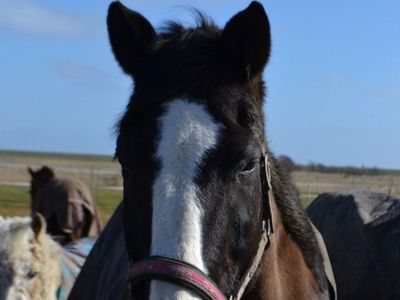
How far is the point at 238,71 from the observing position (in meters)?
3.07

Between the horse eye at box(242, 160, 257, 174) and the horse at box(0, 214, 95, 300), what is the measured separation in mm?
2949

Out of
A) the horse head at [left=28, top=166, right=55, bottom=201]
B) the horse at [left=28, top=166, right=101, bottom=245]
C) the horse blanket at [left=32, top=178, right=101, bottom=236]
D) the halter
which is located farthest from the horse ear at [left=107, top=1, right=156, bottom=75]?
the horse head at [left=28, top=166, right=55, bottom=201]

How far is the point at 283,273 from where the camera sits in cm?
345

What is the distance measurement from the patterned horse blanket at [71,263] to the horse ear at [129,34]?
2957mm

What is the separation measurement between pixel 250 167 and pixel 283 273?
0.79 m

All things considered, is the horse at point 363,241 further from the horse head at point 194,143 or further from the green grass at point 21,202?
the green grass at point 21,202

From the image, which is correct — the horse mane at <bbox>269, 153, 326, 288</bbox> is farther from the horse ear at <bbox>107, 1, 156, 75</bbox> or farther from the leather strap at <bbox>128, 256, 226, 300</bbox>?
the leather strap at <bbox>128, 256, 226, 300</bbox>

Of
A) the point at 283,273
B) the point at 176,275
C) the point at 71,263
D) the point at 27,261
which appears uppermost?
the point at 71,263

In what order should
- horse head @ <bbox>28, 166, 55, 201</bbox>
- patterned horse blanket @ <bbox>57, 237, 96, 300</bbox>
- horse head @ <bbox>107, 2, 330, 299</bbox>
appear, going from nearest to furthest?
horse head @ <bbox>107, 2, 330, 299</bbox> < patterned horse blanket @ <bbox>57, 237, 96, 300</bbox> < horse head @ <bbox>28, 166, 55, 201</bbox>

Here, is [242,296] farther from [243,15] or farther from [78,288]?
[78,288]

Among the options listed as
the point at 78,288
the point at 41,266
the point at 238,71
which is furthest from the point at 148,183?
the point at 41,266

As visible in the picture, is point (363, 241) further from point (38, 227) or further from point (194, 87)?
point (194, 87)

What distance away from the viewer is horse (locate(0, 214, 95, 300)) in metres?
5.35

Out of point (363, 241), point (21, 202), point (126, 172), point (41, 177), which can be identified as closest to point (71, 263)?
point (363, 241)
